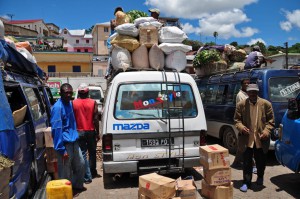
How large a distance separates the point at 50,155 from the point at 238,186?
10.9ft

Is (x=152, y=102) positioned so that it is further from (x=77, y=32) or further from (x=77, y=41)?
(x=77, y=32)

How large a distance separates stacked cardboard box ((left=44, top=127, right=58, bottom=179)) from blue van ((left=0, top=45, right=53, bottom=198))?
8 cm

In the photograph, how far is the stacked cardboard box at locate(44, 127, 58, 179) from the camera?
15.6ft

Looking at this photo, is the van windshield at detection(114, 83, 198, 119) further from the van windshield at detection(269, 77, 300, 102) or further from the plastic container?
the van windshield at detection(269, 77, 300, 102)

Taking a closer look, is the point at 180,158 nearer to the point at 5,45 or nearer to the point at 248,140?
the point at 248,140

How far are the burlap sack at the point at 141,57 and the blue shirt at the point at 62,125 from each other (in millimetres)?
1653

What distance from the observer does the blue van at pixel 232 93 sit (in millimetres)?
6234

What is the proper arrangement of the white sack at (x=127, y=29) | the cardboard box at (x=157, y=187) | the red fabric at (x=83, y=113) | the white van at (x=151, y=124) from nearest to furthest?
the cardboard box at (x=157, y=187) → the white van at (x=151, y=124) → the red fabric at (x=83, y=113) → the white sack at (x=127, y=29)

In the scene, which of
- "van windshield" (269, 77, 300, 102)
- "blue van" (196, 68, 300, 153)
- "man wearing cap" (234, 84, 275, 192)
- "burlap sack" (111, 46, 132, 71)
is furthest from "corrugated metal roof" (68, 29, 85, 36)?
"man wearing cap" (234, 84, 275, 192)

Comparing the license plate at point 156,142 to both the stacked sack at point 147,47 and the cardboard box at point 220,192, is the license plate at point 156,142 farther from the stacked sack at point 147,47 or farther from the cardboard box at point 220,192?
the stacked sack at point 147,47

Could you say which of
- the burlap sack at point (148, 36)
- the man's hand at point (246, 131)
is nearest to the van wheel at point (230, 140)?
the man's hand at point (246, 131)

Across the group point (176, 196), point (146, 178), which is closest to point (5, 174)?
point (146, 178)

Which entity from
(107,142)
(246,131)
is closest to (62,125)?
(107,142)

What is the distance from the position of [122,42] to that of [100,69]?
42434 mm
